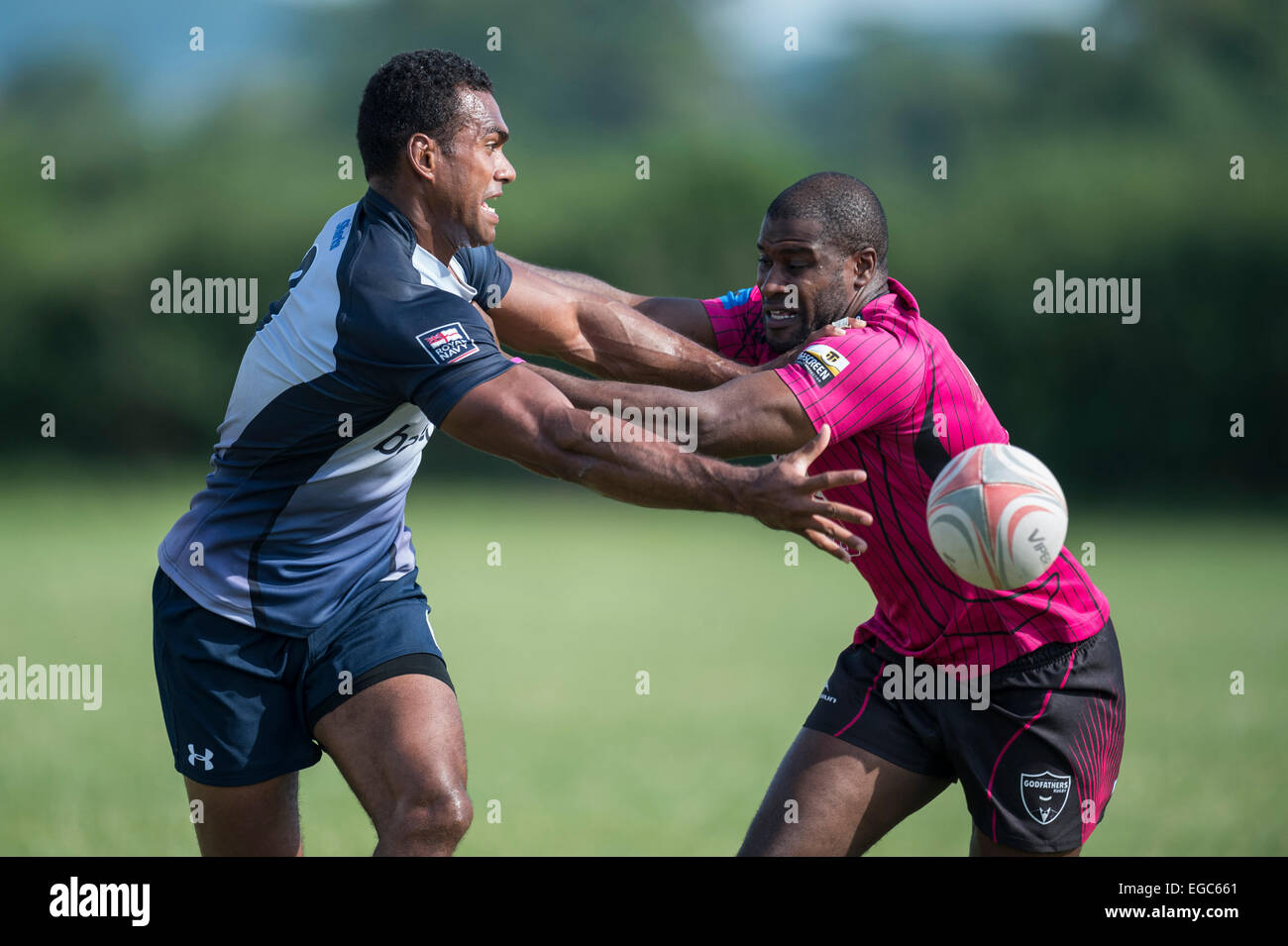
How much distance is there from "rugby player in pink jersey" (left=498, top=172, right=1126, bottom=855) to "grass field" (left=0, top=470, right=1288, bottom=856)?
2442 mm

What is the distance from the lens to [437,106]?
4.86 metres

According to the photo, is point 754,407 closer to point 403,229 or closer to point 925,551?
point 925,551

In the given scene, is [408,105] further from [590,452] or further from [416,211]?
[590,452]

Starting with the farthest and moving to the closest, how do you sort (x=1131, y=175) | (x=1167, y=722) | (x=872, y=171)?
1. (x=872, y=171)
2. (x=1131, y=175)
3. (x=1167, y=722)

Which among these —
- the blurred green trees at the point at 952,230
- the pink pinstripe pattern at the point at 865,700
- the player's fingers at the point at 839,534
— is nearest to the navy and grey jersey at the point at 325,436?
the player's fingers at the point at 839,534

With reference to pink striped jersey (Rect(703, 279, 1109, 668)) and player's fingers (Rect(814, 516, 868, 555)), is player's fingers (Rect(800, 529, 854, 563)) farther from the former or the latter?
pink striped jersey (Rect(703, 279, 1109, 668))

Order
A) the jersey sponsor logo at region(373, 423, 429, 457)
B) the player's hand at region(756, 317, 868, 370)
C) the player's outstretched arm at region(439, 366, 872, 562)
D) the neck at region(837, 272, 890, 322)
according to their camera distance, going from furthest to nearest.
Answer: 1. the neck at region(837, 272, 890, 322)
2. the jersey sponsor logo at region(373, 423, 429, 457)
3. the player's hand at region(756, 317, 868, 370)
4. the player's outstretched arm at region(439, 366, 872, 562)

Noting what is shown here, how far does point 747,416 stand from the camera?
15.0ft

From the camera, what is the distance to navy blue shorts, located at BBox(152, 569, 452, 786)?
481cm

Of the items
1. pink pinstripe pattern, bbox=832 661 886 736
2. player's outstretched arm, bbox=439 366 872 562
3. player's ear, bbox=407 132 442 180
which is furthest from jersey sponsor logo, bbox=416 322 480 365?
pink pinstripe pattern, bbox=832 661 886 736

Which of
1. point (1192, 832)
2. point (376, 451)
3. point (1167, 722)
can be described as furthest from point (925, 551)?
point (1167, 722)

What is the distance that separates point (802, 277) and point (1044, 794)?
1995mm

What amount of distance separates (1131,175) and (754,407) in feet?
84.1

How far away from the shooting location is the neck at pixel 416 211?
16.1ft
